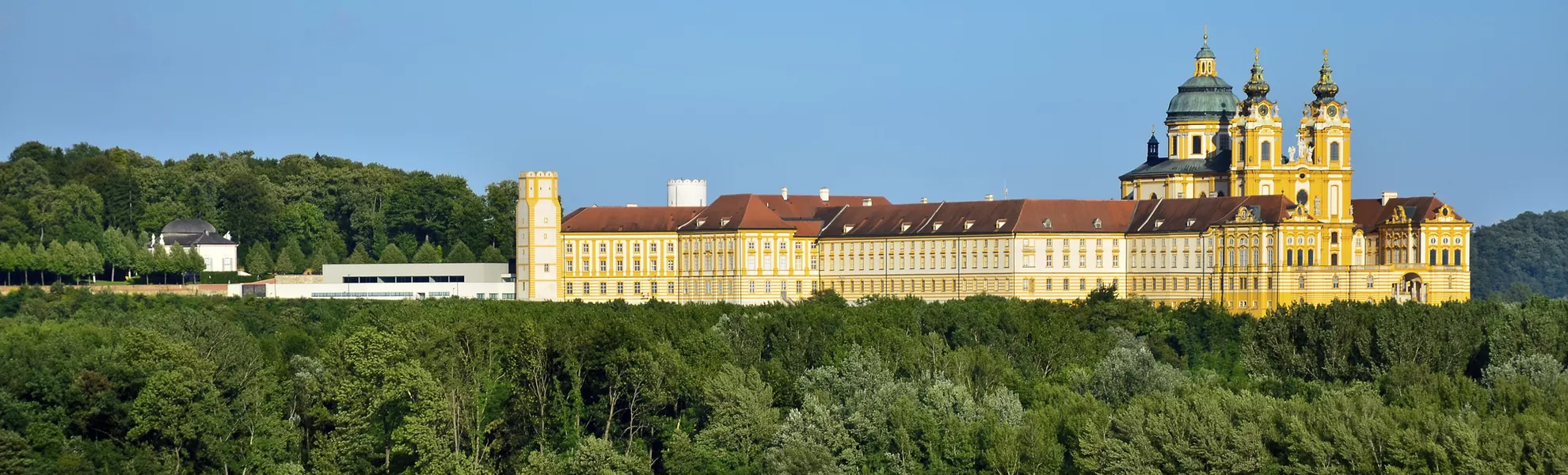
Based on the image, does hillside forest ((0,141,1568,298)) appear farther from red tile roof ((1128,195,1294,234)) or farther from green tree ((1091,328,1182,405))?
green tree ((1091,328,1182,405))

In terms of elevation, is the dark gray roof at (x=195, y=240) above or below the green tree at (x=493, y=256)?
above

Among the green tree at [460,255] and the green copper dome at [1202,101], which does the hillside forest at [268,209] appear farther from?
the green copper dome at [1202,101]

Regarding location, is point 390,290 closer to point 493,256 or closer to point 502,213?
point 493,256

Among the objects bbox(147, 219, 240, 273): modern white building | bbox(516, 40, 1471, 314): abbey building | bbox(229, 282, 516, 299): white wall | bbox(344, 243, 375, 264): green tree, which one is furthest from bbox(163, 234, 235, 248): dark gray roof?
bbox(516, 40, 1471, 314): abbey building

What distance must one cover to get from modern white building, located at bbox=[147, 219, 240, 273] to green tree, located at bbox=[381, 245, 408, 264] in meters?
Answer: 8.09

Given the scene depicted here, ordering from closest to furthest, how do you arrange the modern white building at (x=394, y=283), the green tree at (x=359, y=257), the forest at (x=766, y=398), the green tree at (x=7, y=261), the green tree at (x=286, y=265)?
the forest at (x=766, y=398)
the modern white building at (x=394, y=283)
the green tree at (x=7, y=261)
the green tree at (x=359, y=257)
the green tree at (x=286, y=265)

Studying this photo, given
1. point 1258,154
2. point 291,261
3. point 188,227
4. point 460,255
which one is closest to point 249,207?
point 188,227

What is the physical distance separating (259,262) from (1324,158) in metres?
56.7

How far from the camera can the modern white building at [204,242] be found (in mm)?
156000

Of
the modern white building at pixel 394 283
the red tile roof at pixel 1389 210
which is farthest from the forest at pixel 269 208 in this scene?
the red tile roof at pixel 1389 210

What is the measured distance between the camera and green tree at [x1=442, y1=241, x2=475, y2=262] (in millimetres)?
153250

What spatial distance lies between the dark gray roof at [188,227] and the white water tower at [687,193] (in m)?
27.6

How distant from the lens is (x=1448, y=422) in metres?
62.8

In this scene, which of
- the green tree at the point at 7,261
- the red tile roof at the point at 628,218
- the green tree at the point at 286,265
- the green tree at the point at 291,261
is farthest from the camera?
the green tree at the point at 291,261
